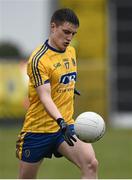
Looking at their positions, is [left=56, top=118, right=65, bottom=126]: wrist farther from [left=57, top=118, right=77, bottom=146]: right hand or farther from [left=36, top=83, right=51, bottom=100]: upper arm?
[left=36, top=83, right=51, bottom=100]: upper arm

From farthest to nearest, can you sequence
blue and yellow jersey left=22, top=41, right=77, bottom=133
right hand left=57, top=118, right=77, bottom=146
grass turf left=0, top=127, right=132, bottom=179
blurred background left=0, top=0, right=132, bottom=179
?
1. blurred background left=0, top=0, right=132, bottom=179
2. grass turf left=0, top=127, right=132, bottom=179
3. blue and yellow jersey left=22, top=41, right=77, bottom=133
4. right hand left=57, top=118, right=77, bottom=146

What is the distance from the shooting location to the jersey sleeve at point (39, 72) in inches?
368

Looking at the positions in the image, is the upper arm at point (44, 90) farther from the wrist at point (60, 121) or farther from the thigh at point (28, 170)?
the thigh at point (28, 170)

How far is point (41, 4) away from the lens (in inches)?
1122

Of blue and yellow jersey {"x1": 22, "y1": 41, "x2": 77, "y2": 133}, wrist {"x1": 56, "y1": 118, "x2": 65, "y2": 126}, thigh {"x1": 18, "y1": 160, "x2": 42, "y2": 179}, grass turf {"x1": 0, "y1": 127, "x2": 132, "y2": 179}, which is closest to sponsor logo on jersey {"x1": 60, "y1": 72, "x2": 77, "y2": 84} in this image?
blue and yellow jersey {"x1": 22, "y1": 41, "x2": 77, "y2": 133}

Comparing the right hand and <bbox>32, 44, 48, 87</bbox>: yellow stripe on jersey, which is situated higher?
<bbox>32, 44, 48, 87</bbox>: yellow stripe on jersey

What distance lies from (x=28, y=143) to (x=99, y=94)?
16314 millimetres

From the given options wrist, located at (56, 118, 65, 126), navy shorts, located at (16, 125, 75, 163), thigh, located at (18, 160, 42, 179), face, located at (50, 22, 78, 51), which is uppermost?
face, located at (50, 22, 78, 51)

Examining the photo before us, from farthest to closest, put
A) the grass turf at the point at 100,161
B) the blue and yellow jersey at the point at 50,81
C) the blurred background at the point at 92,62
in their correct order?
1. the blurred background at the point at 92,62
2. the grass turf at the point at 100,161
3. the blue and yellow jersey at the point at 50,81

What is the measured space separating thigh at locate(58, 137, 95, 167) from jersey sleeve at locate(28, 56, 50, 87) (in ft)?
2.33

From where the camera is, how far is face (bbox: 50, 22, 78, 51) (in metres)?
9.34

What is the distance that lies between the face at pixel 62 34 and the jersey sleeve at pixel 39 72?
27 cm

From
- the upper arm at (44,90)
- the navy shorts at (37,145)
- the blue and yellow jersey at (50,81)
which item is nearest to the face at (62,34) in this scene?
the blue and yellow jersey at (50,81)

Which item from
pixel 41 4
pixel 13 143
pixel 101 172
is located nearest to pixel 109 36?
pixel 41 4
